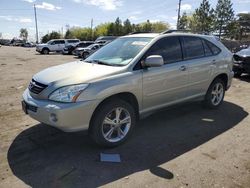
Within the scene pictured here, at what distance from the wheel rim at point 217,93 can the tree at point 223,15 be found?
51103mm

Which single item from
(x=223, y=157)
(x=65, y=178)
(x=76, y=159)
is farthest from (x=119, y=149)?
(x=223, y=157)

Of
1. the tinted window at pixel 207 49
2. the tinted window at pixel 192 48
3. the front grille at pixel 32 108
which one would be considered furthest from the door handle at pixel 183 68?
the front grille at pixel 32 108

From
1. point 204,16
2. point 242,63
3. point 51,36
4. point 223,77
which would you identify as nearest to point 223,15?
point 204,16

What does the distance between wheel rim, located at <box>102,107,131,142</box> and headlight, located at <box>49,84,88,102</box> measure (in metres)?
0.62

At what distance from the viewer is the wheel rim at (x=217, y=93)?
21.5 ft

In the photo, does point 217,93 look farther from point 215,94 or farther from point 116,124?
point 116,124

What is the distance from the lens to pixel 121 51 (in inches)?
202

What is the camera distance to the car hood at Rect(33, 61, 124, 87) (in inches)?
161

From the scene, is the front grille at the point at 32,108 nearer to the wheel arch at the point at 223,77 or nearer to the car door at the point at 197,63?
the car door at the point at 197,63

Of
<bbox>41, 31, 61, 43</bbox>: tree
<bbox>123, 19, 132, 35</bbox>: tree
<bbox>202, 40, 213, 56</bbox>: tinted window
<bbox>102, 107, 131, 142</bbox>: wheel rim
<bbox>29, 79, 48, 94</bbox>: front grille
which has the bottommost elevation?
<bbox>102, 107, 131, 142</bbox>: wheel rim

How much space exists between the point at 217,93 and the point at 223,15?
5230cm

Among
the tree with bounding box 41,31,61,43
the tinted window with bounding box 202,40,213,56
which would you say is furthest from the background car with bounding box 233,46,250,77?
the tree with bounding box 41,31,61,43

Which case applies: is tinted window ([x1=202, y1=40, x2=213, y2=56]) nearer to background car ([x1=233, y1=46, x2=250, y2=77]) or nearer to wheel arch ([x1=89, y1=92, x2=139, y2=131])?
wheel arch ([x1=89, y1=92, x2=139, y2=131])

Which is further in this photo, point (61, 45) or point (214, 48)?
point (61, 45)
